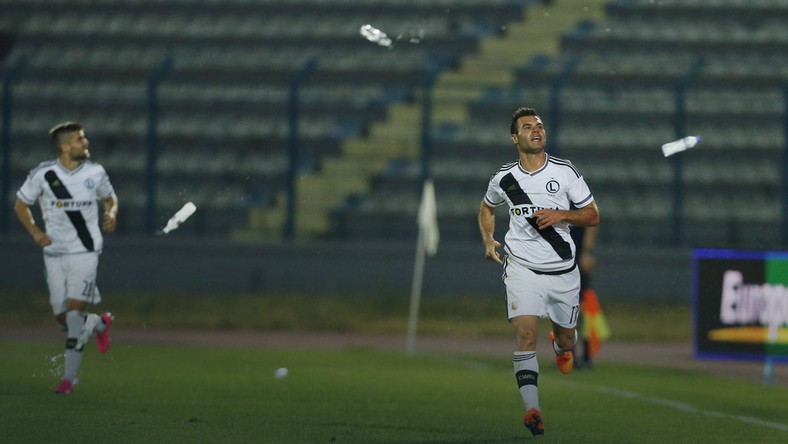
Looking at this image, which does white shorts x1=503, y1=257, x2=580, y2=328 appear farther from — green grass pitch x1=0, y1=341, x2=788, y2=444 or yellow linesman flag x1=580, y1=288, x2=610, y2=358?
yellow linesman flag x1=580, y1=288, x2=610, y2=358

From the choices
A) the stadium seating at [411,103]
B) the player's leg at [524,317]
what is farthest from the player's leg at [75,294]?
the stadium seating at [411,103]

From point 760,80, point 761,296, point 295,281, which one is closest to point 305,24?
point 295,281

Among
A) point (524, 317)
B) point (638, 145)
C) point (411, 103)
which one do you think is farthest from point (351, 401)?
point (638, 145)

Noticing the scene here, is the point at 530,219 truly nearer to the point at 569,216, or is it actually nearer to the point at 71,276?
the point at 569,216

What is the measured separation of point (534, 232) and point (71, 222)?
4.11m

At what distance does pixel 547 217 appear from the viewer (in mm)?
9305

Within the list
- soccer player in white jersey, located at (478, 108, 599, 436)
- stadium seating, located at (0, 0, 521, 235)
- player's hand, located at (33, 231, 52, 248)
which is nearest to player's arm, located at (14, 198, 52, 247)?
player's hand, located at (33, 231, 52, 248)

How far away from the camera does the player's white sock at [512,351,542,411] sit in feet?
30.4

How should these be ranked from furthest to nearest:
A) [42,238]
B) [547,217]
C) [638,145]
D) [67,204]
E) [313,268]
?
[638,145] < [313,268] < [67,204] < [42,238] < [547,217]

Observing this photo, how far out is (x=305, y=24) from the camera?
25.3 meters

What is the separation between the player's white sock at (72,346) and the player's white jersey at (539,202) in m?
3.90

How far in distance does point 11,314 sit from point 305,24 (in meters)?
7.42

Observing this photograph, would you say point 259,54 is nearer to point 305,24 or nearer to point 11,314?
point 305,24

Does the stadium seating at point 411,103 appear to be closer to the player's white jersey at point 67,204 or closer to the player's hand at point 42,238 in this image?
the player's white jersey at point 67,204
